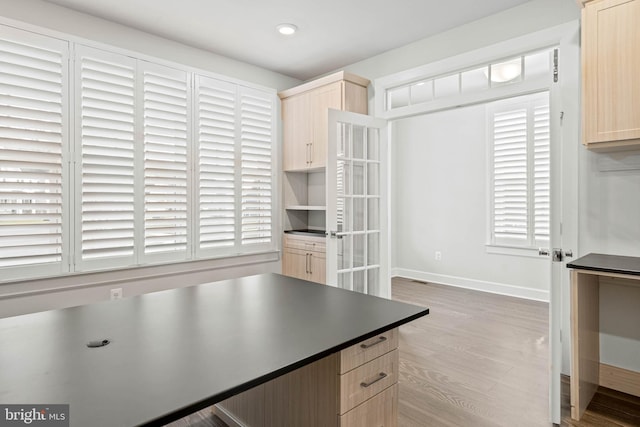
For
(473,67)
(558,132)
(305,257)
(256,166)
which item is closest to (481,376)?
(558,132)

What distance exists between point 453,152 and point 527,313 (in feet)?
8.26

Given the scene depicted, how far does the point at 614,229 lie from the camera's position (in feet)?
→ 7.95

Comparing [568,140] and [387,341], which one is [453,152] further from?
[387,341]

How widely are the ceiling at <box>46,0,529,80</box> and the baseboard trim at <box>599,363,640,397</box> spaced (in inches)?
110

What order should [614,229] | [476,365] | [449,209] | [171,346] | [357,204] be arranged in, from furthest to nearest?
[449,209] → [357,204] → [476,365] → [614,229] → [171,346]

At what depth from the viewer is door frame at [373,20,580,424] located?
2129mm

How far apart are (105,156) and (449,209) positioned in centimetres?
460

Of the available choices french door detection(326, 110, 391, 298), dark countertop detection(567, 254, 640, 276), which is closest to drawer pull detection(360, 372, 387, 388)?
dark countertop detection(567, 254, 640, 276)

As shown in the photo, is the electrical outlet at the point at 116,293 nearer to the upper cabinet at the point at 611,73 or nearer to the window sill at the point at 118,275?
the window sill at the point at 118,275

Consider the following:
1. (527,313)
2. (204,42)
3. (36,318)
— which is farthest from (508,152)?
(36,318)

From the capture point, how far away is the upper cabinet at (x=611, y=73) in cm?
204

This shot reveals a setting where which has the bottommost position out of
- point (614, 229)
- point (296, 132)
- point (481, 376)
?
point (481, 376)

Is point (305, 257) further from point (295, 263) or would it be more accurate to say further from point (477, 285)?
point (477, 285)

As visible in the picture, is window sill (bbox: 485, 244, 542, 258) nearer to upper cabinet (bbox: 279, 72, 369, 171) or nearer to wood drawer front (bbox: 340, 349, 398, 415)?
upper cabinet (bbox: 279, 72, 369, 171)
